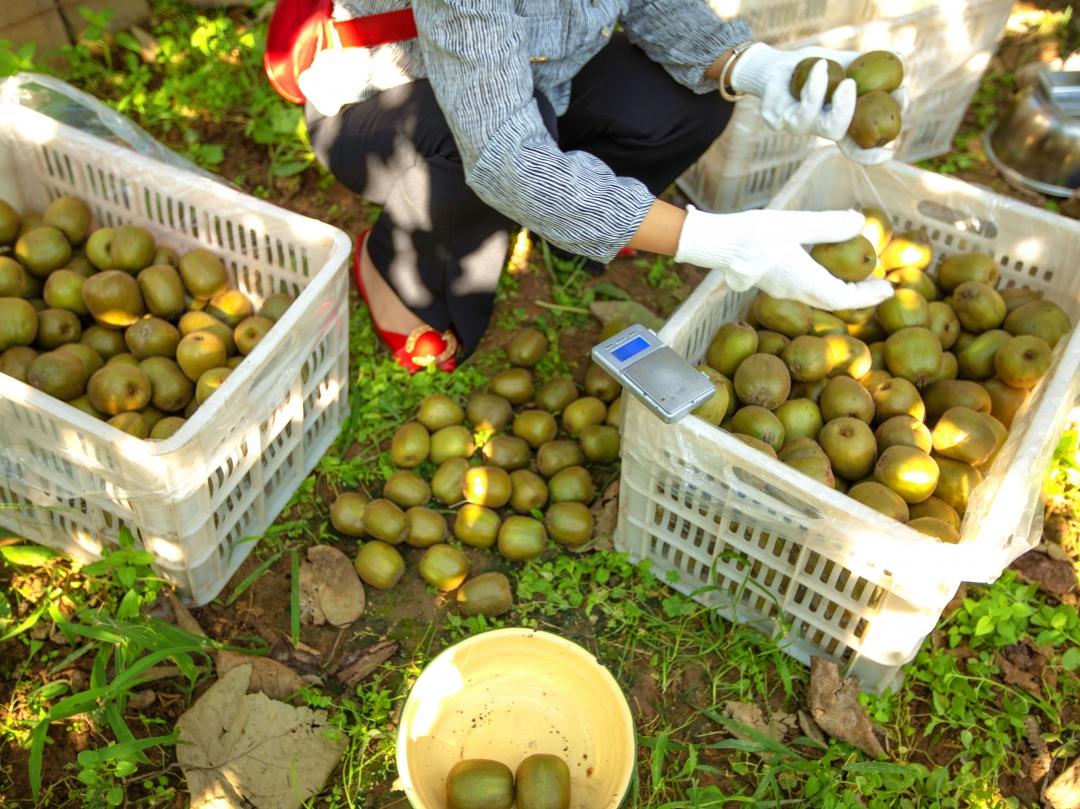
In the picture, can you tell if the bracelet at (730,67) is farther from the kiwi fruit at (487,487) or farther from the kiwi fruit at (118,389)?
the kiwi fruit at (118,389)

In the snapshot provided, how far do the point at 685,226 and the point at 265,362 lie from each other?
1.13 metres

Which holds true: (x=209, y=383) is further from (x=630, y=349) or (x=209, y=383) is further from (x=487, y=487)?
(x=630, y=349)

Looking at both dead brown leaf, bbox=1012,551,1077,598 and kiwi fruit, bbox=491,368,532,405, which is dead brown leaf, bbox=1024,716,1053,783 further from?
kiwi fruit, bbox=491,368,532,405

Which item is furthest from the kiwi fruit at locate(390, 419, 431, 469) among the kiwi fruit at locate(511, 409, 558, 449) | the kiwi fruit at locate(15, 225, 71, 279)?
the kiwi fruit at locate(15, 225, 71, 279)

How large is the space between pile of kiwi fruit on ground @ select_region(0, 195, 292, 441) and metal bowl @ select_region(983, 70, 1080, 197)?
3.08 meters

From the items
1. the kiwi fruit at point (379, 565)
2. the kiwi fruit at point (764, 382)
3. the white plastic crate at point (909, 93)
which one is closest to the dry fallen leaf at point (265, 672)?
the kiwi fruit at point (379, 565)

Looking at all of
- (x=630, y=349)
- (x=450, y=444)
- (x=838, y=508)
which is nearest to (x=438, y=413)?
(x=450, y=444)

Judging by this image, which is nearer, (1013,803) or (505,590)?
(1013,803)

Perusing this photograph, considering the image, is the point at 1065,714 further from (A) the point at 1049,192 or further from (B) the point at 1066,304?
(A) the point at 1049,192

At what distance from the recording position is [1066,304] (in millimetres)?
3098

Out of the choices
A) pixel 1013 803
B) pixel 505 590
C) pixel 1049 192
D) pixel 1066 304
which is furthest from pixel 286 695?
pixel 1049 192

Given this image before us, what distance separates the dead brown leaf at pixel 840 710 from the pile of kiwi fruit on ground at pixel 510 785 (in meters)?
0.72

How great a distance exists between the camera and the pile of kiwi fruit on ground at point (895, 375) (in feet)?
8.36

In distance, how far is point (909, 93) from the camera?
3953 mm
